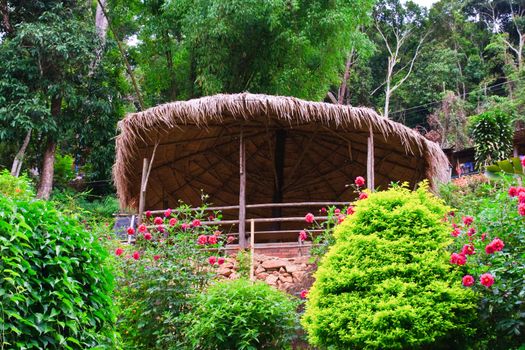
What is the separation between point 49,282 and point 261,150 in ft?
25.0

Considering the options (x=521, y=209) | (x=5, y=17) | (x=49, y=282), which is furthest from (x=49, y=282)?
(x=5, y=17)

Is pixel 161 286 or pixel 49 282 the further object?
pixel 161 286

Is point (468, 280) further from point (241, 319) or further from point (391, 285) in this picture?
point (241, 319)

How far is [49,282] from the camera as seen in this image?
8.94 feet

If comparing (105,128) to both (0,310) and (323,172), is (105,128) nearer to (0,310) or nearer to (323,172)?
(323,172)

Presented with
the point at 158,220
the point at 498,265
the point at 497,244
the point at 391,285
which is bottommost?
the point at 391,285

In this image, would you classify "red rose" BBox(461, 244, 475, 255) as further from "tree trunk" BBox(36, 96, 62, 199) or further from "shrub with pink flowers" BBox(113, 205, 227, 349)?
"tree trunk" BBox(36, 96, 62, 199)

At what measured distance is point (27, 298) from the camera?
8.50 ft

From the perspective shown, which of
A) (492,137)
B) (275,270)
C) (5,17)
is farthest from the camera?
(5,17)

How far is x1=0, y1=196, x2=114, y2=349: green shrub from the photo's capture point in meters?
2.56

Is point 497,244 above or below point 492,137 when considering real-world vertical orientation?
below

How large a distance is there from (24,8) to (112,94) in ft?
9.23

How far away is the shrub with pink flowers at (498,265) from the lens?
3.52 m

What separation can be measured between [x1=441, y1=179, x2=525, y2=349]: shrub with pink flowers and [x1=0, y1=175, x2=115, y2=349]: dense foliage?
206 centimetres
